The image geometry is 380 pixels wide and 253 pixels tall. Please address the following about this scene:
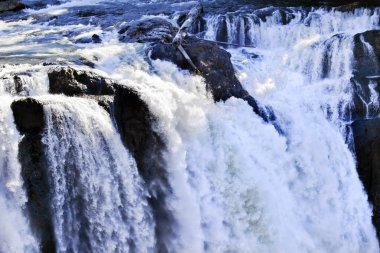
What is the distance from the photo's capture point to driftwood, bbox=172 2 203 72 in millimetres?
11046

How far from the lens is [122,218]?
8.12 m

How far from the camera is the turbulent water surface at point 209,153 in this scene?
305 inches

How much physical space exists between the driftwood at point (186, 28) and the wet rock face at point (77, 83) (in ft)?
8.36

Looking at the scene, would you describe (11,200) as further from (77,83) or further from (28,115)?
(77,83)

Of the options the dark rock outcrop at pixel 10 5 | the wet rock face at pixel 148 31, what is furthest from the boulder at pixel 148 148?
the dark rock outcrop at pixel 10 5

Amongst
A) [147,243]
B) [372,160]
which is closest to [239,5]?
[372,160]

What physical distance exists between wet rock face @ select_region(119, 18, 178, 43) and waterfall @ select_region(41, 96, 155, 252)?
492cm

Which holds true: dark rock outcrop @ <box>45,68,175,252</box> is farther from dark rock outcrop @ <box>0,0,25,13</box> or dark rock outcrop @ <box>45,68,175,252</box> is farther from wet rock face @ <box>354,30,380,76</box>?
dark rock outcrop @ <box>0,0,25,13</box>

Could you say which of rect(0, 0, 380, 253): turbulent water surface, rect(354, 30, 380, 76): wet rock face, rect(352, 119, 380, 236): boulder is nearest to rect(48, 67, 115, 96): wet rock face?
rect(0, 0, 380, 253): turbulent water surface

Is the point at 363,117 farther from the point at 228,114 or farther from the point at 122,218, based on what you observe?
the point at 122,218

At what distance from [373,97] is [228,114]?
341 cm

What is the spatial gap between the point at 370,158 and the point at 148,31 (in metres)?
6.56

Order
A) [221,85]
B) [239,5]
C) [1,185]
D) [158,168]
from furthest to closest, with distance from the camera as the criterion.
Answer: [239,5], [221,85], [158,168], [1,185]

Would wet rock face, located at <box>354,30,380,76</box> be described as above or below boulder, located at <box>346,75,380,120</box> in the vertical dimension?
above
